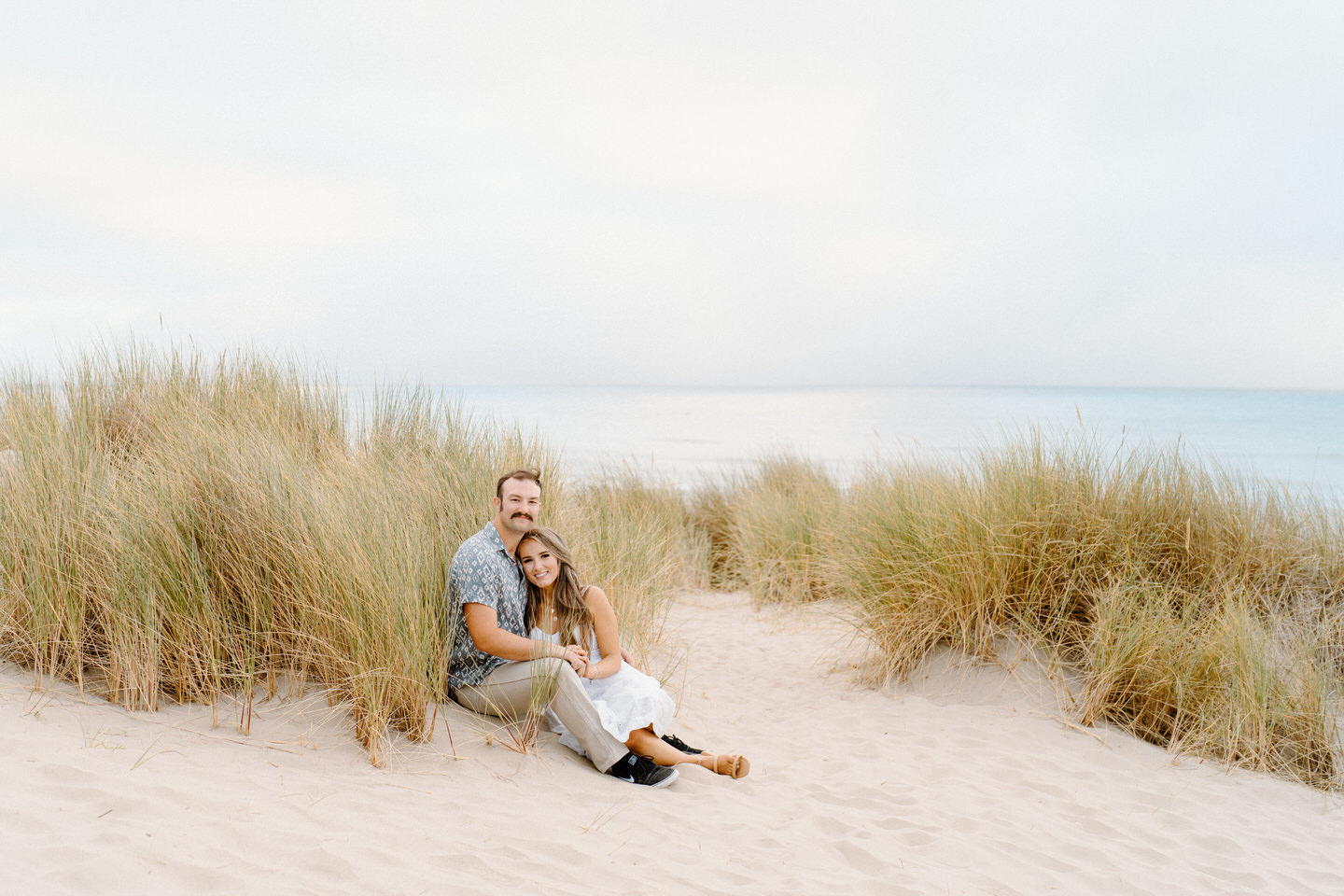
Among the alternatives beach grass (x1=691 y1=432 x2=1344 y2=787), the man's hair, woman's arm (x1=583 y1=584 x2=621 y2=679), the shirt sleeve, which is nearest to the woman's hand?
woman's arm (x1=583 y1=584 x2=621 y2=679)

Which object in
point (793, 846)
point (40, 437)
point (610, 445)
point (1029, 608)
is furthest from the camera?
point (610, 445)

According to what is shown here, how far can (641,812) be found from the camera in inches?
133

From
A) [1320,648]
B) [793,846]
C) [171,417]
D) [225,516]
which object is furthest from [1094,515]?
[171,417]

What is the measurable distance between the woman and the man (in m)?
0.07

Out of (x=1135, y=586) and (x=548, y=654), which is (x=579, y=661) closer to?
(x=548, y=654)

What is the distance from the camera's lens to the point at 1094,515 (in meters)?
5.22

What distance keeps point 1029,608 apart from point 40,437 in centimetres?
600

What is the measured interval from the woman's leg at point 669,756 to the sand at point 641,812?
10 centimetres

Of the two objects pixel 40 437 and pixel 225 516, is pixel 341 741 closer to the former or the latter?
pixel 225 516

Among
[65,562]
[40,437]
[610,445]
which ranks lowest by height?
[610,445]

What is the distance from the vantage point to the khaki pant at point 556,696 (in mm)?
3781

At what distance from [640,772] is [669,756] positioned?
0.16 meters

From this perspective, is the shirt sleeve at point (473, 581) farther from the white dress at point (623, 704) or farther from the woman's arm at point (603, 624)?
the woman's arm at point (603, 624)

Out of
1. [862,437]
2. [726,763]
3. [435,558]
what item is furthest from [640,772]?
[862,437]
